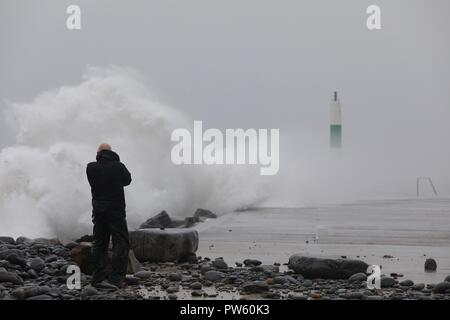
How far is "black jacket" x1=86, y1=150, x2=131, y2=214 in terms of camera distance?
11336mm

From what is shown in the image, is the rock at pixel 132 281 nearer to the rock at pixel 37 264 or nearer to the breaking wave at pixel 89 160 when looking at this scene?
the rock at pixel 37 264

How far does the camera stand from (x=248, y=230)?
62.0 ft

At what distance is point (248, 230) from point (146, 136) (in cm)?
1566

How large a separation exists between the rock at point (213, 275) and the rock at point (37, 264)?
2.32 metres

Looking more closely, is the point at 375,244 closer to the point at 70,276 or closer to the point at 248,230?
the point at 248,230

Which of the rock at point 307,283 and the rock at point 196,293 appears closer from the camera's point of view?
the rock at point 196,293

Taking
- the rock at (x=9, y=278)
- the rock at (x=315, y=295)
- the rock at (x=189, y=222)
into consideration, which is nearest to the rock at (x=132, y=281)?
the rock at (x=9, y=278)

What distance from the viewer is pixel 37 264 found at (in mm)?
12570

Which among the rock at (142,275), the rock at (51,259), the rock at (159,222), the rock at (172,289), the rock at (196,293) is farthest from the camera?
the rock at (159,222)

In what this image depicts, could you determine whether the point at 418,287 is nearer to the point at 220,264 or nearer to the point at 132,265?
the point at 220,264

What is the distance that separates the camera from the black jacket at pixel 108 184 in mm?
11336

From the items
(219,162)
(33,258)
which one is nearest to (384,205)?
(219,162)
